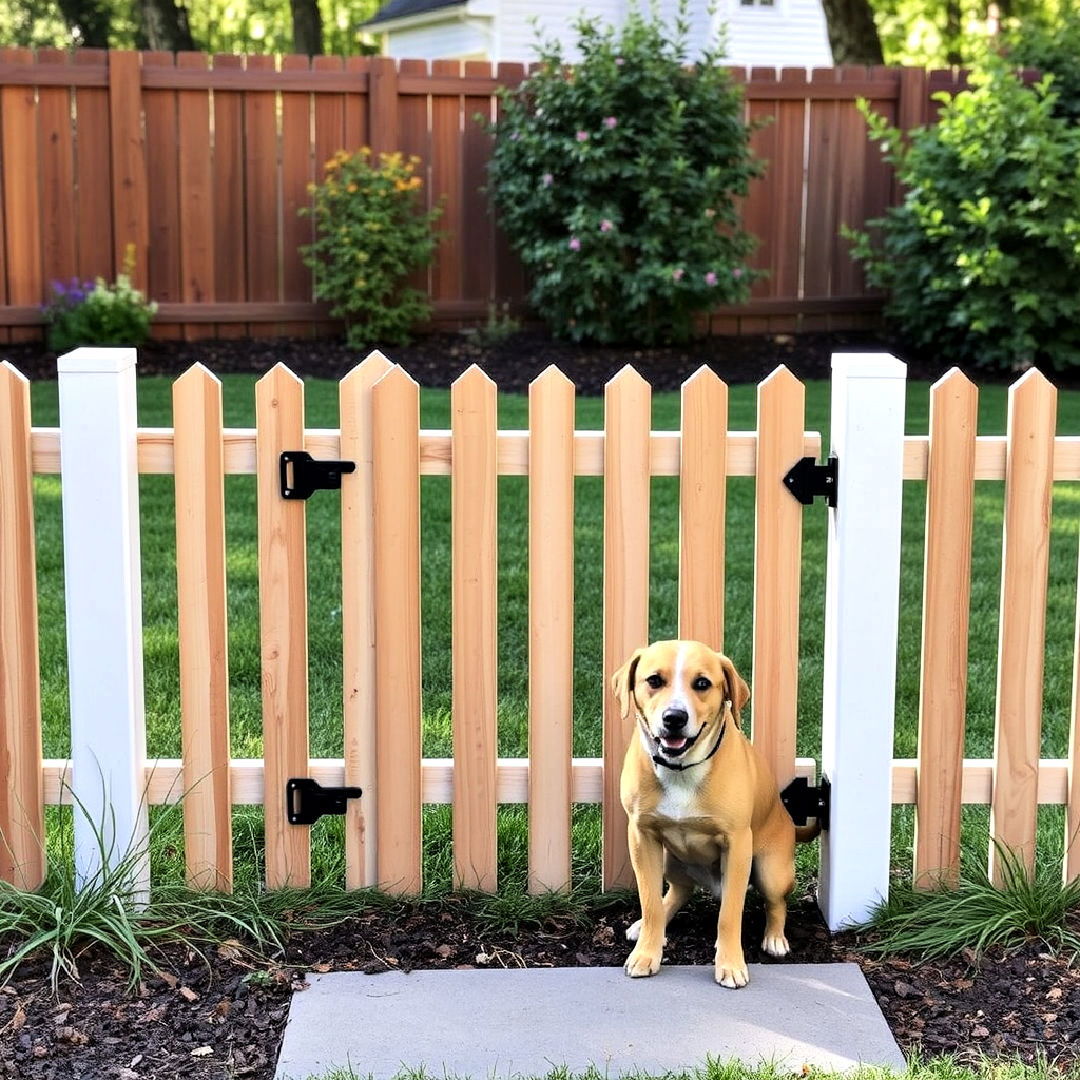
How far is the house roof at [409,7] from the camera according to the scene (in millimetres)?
22477

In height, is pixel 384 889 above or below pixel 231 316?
below

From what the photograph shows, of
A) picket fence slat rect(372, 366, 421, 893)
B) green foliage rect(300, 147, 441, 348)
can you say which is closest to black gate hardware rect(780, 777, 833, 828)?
picket fence slat rect(372, 366, 421, 893)

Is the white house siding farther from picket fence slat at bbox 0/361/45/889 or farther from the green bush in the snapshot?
picket fence slat at bbox 0/361/45/889

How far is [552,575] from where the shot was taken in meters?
3.57

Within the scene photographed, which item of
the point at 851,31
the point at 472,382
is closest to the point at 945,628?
the point at 472,382

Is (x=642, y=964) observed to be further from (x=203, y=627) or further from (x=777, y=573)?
(x=203, y=627)

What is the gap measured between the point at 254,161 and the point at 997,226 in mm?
5461

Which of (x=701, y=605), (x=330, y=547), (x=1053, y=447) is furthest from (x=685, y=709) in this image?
(x=330, y=547)

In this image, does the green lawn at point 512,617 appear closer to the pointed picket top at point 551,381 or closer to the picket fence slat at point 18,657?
the picket fence slat at point 18,657

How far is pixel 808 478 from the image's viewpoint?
352 centimetres

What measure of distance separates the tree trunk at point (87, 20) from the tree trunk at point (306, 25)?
9.78 meters

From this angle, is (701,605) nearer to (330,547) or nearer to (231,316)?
(330,547)

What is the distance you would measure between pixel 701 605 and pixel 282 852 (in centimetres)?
118

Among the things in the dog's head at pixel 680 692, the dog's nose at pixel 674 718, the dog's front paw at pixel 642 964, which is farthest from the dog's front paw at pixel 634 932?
the dog's nose at pixel 674 718
